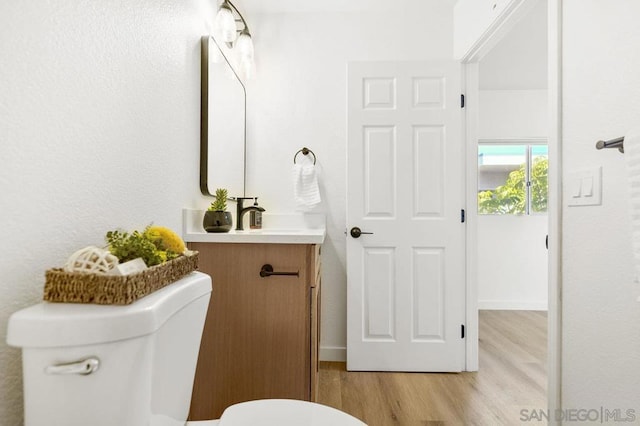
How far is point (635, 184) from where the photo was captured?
0.84m

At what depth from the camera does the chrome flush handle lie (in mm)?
536

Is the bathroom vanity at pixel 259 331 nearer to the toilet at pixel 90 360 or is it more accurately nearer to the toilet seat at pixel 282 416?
the toilet seat at pixel 282 416

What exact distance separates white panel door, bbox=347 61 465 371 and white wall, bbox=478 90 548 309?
1814mm

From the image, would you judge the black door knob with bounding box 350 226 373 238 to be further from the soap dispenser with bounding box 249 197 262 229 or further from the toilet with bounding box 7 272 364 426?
the toilet with bounding box 7 272 364 426

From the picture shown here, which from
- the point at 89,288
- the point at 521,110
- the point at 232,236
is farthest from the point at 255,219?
the point at 521,110

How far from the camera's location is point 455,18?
2.37m

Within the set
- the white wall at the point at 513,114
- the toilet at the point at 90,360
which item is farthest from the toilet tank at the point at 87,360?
the white wall at the point at 513,114

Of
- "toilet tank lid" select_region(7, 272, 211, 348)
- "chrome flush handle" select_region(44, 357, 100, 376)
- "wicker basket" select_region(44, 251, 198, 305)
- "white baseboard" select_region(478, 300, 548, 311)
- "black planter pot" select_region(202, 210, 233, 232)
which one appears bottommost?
"white baseboard" select_region(478, 300, 548, 311)

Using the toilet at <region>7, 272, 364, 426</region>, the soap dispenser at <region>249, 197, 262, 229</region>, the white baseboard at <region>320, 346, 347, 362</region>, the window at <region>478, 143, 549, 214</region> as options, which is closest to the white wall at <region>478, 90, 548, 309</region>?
the window at <region>478, 143, 549, 214</region>

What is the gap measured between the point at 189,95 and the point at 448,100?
1.62 metres

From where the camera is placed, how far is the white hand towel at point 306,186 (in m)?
2.35

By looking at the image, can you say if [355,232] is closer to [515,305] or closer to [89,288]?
[89,288]

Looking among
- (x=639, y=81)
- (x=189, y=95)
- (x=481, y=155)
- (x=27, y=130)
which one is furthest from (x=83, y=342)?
(x=481, y=155)

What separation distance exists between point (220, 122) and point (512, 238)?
3.40m
